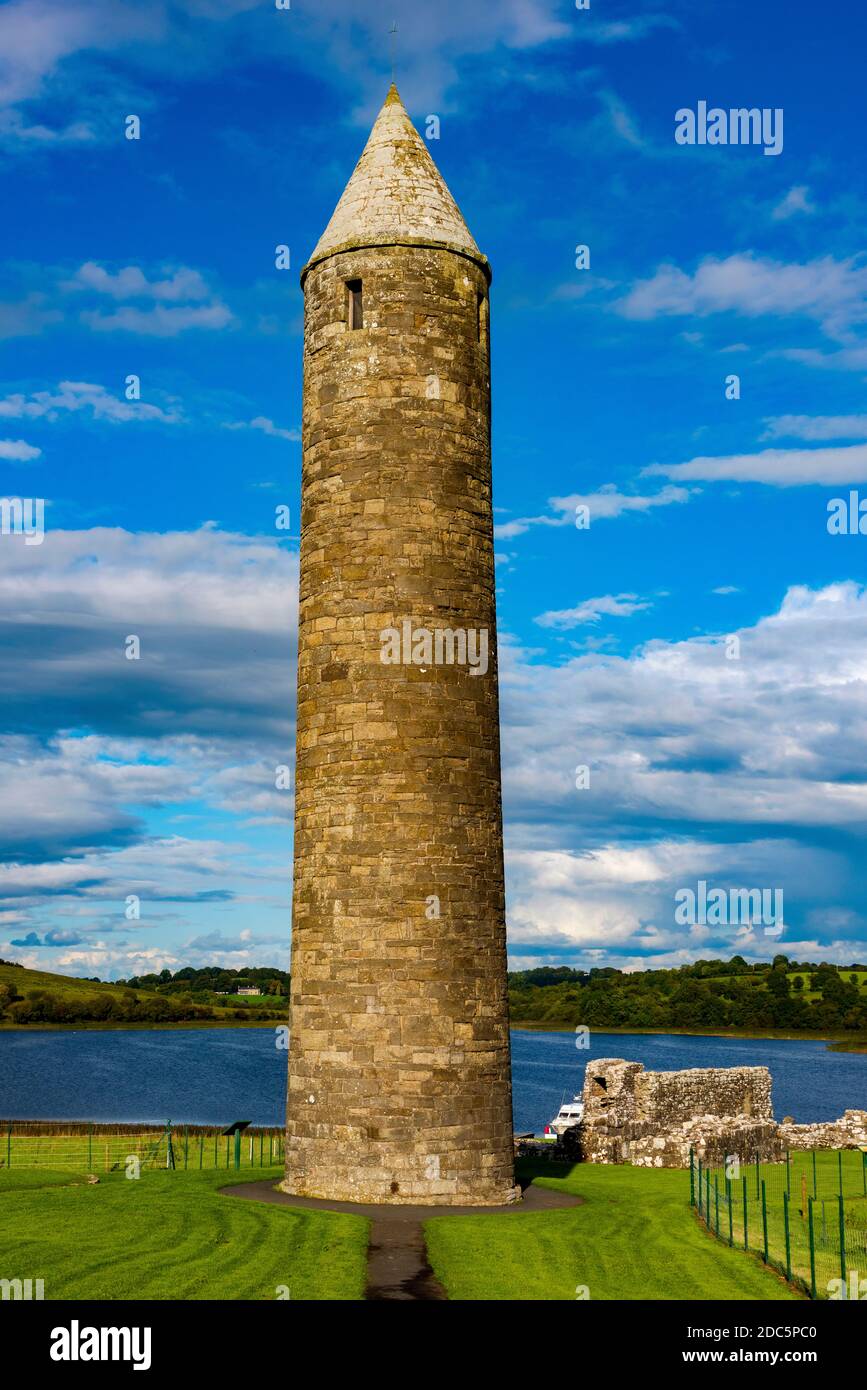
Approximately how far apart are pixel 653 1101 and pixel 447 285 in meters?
19.3

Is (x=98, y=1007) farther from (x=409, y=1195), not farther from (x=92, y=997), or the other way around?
(x=409, y=1195)

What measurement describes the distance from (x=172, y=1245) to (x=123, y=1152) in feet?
66.6

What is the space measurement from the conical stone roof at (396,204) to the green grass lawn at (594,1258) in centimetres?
1485

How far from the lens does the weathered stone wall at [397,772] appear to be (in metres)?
19.1

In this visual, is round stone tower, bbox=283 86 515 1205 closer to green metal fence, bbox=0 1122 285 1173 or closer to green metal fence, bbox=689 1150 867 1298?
green metal fence, bbox=689 1150 867 1298

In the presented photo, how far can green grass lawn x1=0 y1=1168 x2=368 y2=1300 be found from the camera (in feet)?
43.8

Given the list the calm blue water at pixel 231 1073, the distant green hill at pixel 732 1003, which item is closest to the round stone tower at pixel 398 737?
the calm blue water at pixel 231 1073

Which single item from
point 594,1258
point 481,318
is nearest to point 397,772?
point 594,1258

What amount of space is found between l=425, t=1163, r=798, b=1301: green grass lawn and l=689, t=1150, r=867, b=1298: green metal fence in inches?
14.2

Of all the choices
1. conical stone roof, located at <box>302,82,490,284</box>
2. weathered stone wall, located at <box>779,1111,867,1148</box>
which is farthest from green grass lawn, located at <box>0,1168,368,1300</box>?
weathered stone wall, located at <box>779,1111,867,1148</box>

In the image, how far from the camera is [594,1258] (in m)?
15.9

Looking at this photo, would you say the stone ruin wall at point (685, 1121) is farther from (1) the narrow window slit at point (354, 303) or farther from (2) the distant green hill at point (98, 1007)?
(2) the distant green hill at point (98, 1007)
